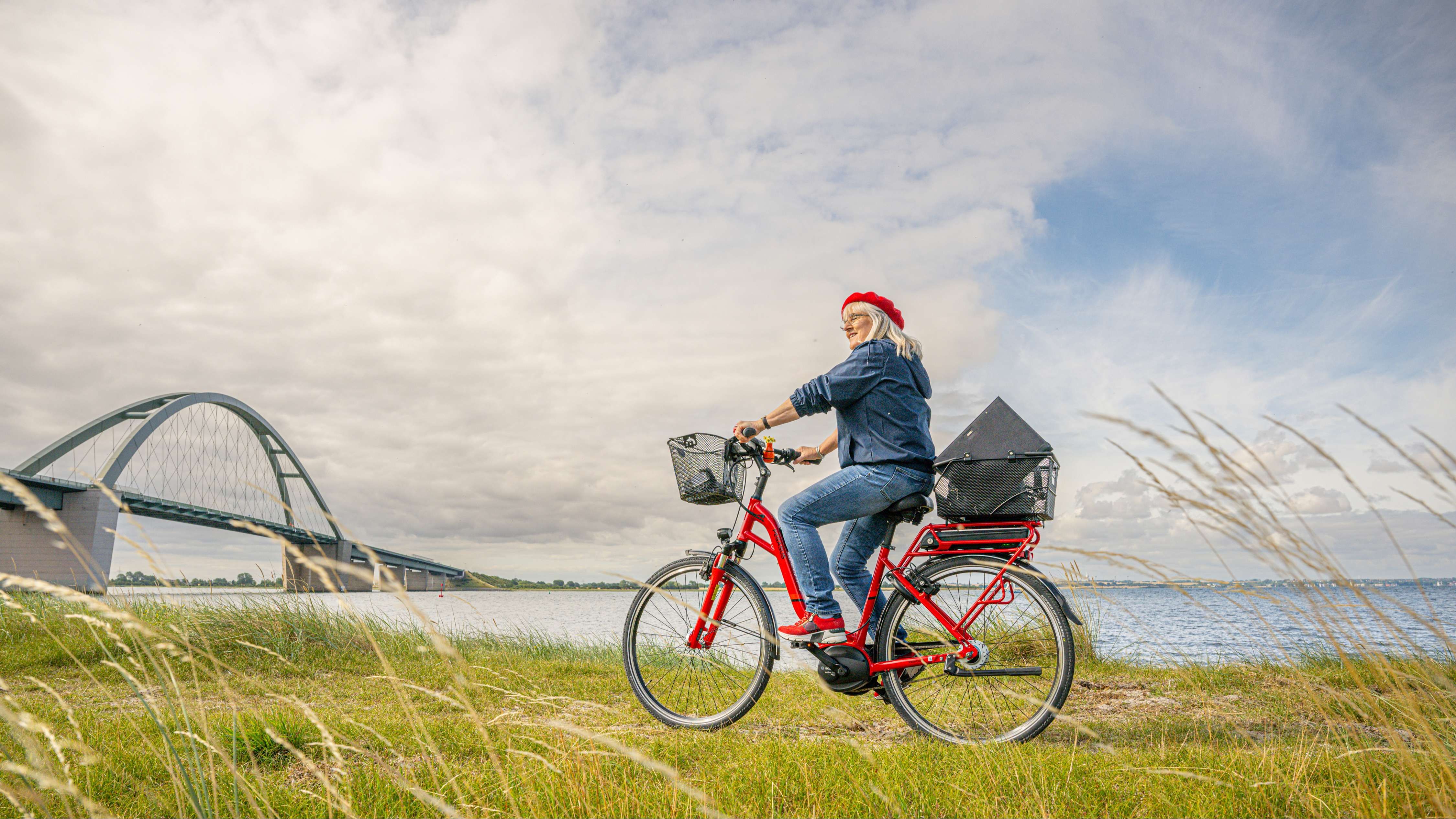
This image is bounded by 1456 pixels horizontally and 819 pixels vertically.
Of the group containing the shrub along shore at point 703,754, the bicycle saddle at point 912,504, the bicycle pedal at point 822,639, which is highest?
the bicycle saddle at point 912,504

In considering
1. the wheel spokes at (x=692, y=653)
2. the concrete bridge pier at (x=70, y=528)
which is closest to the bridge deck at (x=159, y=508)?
the concrete bridge pier at (x=70, y=528)

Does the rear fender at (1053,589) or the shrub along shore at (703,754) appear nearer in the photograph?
the shrub along shore at (703,754)

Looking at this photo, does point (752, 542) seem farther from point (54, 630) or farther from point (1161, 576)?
point (54, 630)

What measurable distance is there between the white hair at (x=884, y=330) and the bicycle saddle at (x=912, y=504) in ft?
2.23

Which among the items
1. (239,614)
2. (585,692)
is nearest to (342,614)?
(239,614)

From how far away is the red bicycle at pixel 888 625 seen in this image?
3.38m

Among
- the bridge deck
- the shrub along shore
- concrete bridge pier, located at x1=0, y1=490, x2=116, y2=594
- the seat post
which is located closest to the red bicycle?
the seat post

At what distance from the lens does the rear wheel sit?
325 cm

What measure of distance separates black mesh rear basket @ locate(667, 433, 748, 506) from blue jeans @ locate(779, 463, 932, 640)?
0.93 feet

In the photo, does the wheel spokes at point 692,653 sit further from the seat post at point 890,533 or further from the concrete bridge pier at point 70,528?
the concrete bridge pier at point 70,528

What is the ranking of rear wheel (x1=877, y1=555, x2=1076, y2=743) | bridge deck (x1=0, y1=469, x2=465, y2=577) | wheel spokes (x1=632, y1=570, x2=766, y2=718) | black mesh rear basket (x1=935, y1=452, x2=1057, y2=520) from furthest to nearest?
bridge deck (x1=0, y1=469, x2=465, y2=577) < wheel spokes (x1=632, y1=570, x2=766, y2=718) < black mesh rear basket (x1=935, y1=452, x2=1057, y2=520) < rear wheel (x1=877, y1=555, x2=1076, y2=743)

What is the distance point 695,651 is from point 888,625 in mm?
1031

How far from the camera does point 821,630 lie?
3.62m

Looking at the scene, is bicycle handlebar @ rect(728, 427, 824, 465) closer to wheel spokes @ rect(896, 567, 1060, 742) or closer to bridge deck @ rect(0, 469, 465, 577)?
wheel spokes @ rect(896, 567, 1060, 742)
